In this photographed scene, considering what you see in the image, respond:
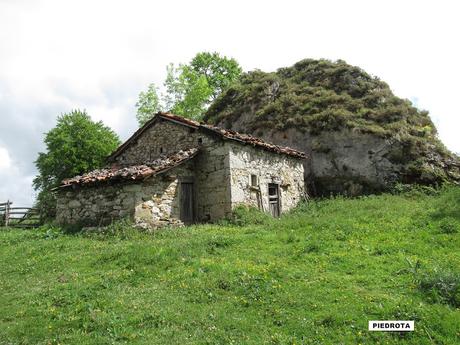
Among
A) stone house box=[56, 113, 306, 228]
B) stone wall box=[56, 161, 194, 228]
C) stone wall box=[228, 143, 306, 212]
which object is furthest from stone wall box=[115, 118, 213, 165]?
stone wall box=[228, 143, 306, 212]

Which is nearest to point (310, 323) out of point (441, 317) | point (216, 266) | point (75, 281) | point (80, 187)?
point (441, 317)

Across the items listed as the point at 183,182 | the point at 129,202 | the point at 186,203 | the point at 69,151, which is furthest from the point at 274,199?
the point at 69,151

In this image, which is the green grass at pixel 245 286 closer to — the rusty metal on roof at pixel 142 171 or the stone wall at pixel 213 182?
the rusty metal on roof at pixel 142 171

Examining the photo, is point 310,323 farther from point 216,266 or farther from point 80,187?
point 80,187

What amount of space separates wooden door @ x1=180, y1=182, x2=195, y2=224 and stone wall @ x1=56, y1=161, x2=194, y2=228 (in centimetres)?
32

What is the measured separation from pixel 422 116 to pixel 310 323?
24785 mm

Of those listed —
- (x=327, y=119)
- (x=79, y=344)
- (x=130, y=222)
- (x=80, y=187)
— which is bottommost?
(x=79, y=344)

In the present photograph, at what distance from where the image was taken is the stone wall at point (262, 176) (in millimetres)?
15836

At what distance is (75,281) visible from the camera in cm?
838

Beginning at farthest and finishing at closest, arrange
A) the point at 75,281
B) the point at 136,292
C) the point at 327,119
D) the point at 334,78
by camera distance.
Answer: the point at 334,78
the point at 327,119
the point at 75,281
the point at 136,292

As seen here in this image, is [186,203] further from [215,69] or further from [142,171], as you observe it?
[215,69]

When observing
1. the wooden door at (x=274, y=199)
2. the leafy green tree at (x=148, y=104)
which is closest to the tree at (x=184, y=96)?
the leafy green tree at (x=148, y=104)

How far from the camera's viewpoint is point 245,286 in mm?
7344

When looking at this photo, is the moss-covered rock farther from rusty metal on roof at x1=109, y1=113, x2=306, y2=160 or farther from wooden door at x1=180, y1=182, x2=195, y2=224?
wooden door at x1=180, y1=182, x2=195, y2=224
